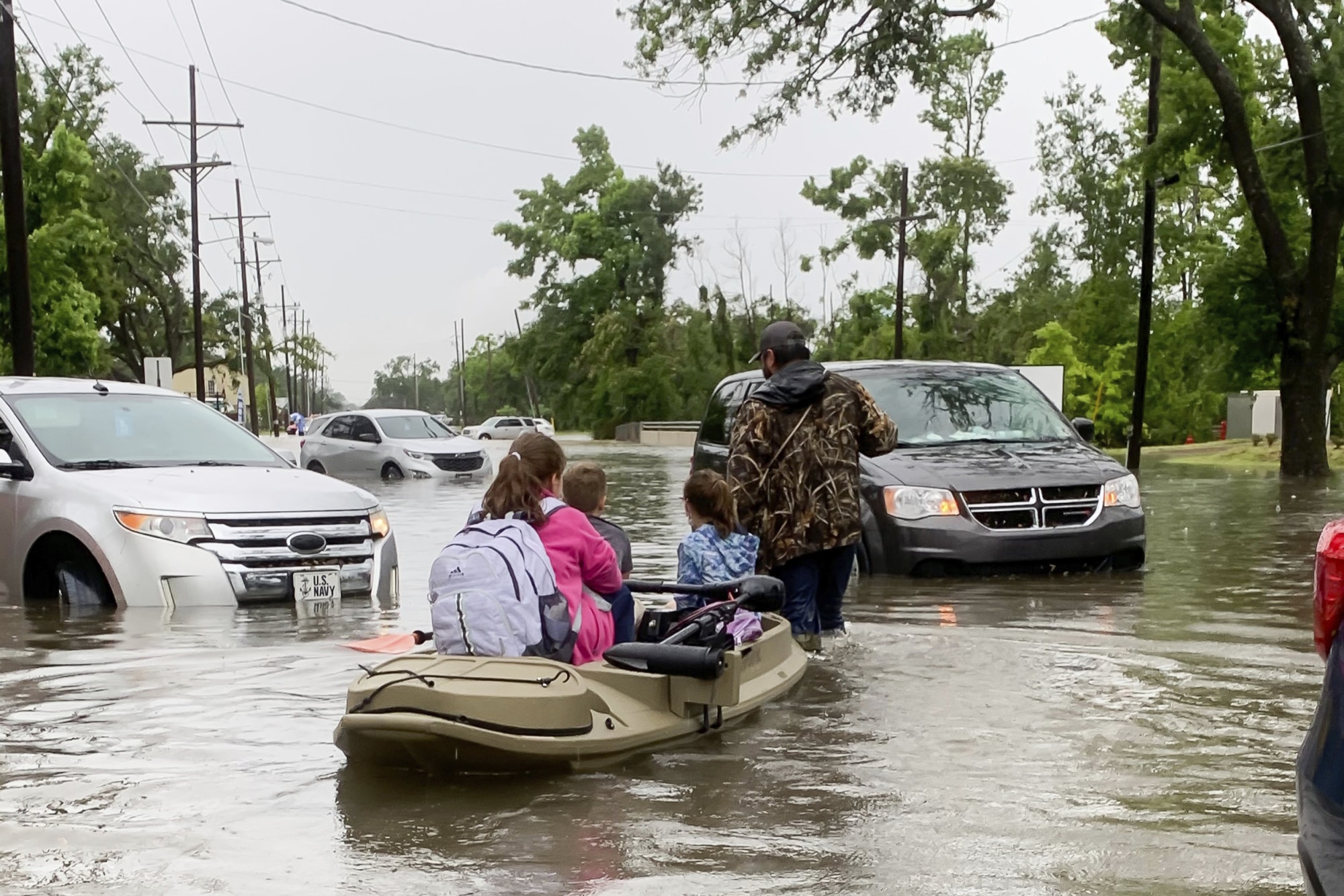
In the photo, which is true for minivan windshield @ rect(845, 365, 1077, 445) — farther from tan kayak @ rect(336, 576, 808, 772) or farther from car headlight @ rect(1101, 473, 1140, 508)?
tan kayak @ rect(336, 576, 808, 772)

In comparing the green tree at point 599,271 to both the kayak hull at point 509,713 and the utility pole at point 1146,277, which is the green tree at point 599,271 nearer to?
the utility pole at point 1146,277

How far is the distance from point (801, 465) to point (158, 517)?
12.8 feet

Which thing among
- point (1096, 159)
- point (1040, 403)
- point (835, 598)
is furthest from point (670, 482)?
point (1096, 159)

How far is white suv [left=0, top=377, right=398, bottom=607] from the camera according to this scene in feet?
32.3

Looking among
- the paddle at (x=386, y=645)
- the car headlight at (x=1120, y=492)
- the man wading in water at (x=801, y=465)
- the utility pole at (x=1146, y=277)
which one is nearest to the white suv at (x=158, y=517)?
the paddle at (x=386, y=645)

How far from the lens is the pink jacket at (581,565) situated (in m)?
6.44

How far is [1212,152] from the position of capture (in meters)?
29.6

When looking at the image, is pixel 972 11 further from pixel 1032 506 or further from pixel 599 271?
pixel 599 271

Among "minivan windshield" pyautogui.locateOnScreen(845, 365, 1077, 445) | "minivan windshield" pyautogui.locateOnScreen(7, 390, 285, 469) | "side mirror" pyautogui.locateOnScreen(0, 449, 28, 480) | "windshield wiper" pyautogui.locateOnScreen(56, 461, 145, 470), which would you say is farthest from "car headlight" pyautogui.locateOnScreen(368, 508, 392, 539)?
"minivan windshield" pyautogui.locateOnScreen(845, 365, 1077, 445)

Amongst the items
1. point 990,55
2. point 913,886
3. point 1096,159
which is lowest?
point 913,886

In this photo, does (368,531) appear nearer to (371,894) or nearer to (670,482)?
(371,894)

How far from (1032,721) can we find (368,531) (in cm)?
499

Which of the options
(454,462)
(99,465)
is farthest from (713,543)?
(454,462)

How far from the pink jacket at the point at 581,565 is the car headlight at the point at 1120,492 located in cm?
619
